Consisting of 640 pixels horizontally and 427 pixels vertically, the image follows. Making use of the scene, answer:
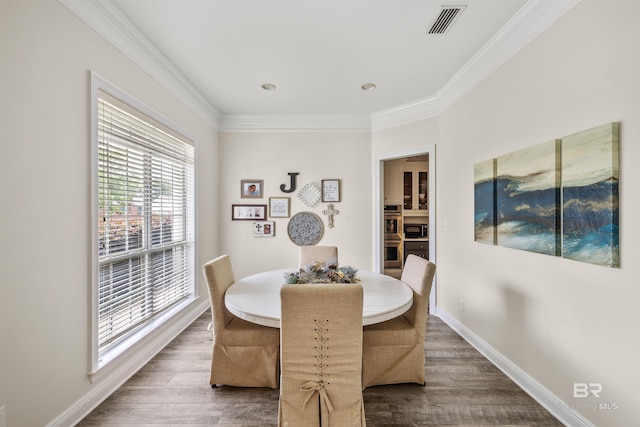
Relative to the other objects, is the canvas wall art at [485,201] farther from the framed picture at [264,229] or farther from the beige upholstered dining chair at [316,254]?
the framed picture at [264,229]

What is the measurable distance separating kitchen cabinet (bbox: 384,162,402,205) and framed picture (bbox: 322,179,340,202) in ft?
4.90

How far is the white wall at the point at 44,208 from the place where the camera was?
1327mm

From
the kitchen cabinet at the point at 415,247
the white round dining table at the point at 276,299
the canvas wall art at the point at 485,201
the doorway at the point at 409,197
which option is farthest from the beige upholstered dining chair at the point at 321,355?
the kitchen cabinet at the point at 415,247

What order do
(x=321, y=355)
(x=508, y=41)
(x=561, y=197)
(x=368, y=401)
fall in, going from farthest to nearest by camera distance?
(x=508, y=41), (x=368, y=401), (x=561, y=197), (x=321, y=355)

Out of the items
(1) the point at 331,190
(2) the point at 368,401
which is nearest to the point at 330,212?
(1) the point at 331,190

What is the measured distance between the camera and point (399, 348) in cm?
198

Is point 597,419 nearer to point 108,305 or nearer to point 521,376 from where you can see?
point 521,376

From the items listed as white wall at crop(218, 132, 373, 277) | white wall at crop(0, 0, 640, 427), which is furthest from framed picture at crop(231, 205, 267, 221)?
white wall at crop(0, 0, 640, 427)

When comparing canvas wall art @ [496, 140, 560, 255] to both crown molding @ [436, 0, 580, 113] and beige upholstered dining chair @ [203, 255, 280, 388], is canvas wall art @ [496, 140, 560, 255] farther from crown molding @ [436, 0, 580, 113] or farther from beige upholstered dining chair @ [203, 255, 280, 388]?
beige upholstered dining chair @ [203, 255, 280, 388]

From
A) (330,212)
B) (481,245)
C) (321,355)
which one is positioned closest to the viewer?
(321,355)

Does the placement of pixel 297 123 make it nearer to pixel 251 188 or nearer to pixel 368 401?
pixel 251 188

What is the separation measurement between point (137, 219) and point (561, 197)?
3.07 meters

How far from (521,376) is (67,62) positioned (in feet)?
11.8

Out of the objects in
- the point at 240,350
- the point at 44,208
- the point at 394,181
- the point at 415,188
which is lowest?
the point at 240,350
